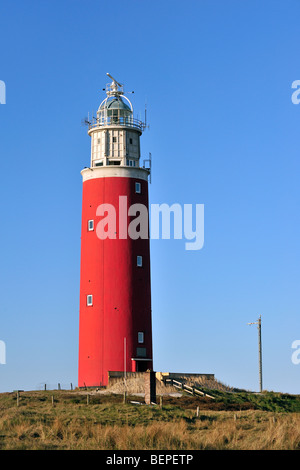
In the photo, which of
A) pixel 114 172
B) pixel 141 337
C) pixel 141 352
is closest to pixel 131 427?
pixel 141 352

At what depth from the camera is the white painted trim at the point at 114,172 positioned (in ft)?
211

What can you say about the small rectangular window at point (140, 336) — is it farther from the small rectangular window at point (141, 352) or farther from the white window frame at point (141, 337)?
the small rectangular window at point (141, 352)

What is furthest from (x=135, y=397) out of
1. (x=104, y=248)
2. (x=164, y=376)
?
(x=104, y=248)

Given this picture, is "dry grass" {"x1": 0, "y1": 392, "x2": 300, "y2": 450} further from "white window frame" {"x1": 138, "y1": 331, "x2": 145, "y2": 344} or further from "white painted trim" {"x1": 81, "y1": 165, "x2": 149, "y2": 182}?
"white painted trim" {"x1": 81, "y1": 165, "x2": 149, "y2": 182}

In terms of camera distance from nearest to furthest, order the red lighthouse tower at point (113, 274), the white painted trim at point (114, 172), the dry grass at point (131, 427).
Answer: the dry grass at point (131, 427), the red lighthouse tower at point (113, 274), the white painted trim at point (114, 172)

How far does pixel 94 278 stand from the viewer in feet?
207

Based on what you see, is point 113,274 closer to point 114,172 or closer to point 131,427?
point 114,172

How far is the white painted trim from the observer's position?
211 ft

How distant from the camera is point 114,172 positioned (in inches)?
2527

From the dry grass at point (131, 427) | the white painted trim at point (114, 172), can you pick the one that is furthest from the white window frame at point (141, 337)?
the white painted trim at point (114, 172)

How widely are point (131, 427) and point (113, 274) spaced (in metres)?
20.5

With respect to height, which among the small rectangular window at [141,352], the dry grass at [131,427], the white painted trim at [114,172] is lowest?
the dry grass at [131,427]
